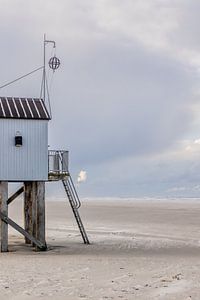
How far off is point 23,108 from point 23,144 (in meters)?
1.92

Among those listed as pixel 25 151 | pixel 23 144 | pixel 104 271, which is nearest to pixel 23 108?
pixel 23 144

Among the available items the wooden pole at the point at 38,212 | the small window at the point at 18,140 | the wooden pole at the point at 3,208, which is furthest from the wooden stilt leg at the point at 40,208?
the small window at the point at 18,140

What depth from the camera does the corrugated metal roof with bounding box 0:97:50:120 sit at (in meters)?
24.1

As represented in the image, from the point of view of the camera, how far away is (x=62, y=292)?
13.1 meters

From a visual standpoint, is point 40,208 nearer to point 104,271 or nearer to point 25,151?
point 25,151

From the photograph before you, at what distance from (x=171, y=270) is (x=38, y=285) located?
4.63 metres

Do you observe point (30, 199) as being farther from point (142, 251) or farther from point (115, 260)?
point (115, 260)

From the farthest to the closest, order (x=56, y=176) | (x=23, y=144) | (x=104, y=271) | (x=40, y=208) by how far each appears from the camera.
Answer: (x=56, y=176), (x=40, y=208), (x=23, y=144), (x=104, y=271)

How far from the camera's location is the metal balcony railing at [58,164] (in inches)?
1011

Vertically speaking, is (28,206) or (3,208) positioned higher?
(28,206)

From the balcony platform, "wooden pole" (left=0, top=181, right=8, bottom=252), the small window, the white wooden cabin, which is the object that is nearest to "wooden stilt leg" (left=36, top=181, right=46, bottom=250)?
the white wooden cabin

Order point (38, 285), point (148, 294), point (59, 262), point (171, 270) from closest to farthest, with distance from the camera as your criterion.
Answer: point (148, 294) < point (38, 285) < point (171, 270) < point (59, 262)

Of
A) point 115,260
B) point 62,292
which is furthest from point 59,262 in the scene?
point 62,292

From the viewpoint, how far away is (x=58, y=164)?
25.9m
